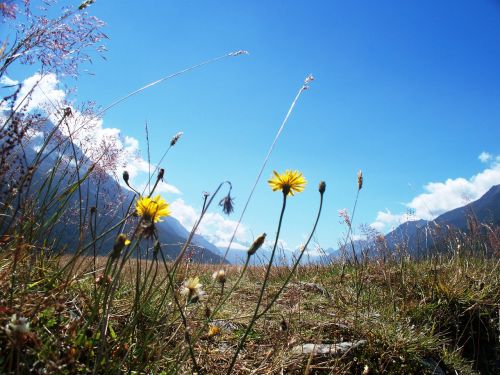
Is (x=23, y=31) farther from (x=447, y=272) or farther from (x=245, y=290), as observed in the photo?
(x=447, y=272)

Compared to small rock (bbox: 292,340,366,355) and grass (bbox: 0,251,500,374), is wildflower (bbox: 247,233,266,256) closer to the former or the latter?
grass (bbox: 0,251,500,374)

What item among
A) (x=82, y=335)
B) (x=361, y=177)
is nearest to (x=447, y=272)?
(x=361, y=177)

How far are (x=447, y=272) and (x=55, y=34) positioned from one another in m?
5.11

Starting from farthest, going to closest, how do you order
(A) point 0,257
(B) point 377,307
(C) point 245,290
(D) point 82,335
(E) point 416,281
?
(C) point 245,290, (E) point 416,281, (B) point 377,307, (A) point 0,257, (D) point 82,335

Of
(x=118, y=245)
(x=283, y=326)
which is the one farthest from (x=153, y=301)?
(x=118, y=245)

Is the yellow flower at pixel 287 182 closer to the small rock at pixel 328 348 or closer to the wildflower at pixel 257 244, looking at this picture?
the wildflower at pixel 257 244

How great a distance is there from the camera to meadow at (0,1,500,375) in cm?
162

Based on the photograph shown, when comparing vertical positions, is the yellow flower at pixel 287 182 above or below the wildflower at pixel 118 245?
above

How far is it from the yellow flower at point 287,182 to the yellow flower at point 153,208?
572 mm

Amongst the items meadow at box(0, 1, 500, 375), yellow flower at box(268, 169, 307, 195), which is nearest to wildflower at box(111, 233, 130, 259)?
meadow at box(0, 1, 500, 375)

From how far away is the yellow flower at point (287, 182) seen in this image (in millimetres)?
1928

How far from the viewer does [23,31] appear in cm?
294

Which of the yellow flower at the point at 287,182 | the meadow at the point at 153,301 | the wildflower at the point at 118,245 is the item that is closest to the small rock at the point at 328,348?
the meadow at the point at 153,301

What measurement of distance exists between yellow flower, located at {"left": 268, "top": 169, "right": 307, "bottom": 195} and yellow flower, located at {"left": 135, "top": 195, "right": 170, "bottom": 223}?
0.57 metres
